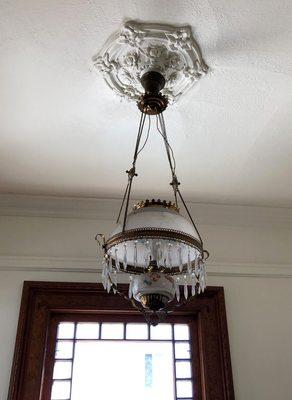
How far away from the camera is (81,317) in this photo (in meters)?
2.65

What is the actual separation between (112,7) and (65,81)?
450 mm

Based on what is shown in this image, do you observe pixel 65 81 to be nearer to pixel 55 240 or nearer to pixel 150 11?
pixel 150 11

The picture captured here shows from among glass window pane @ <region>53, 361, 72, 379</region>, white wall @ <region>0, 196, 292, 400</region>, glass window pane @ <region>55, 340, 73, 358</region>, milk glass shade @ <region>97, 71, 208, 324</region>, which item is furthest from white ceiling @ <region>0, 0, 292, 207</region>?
glass window pane @ <region>53, 361, 72, 379</region>

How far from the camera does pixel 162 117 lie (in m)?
2.20

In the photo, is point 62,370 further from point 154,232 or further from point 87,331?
point 154,232

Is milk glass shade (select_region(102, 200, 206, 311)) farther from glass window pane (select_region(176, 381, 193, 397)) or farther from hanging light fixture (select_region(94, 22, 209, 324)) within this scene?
glass window pane (select_region(176, 381, 193, 397))

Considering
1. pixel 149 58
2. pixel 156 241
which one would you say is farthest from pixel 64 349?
pixel 149 58

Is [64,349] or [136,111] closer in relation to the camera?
[136,111]

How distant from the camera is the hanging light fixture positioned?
5.16 feet

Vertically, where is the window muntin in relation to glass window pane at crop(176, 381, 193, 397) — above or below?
above

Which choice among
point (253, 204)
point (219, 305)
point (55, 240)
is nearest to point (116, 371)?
point (219, 305)

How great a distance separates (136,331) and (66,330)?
0.42 m

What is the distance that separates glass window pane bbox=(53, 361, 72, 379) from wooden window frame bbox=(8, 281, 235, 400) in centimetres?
4

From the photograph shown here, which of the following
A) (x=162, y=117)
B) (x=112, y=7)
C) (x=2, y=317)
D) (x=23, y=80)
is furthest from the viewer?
(x=2, y=317)
